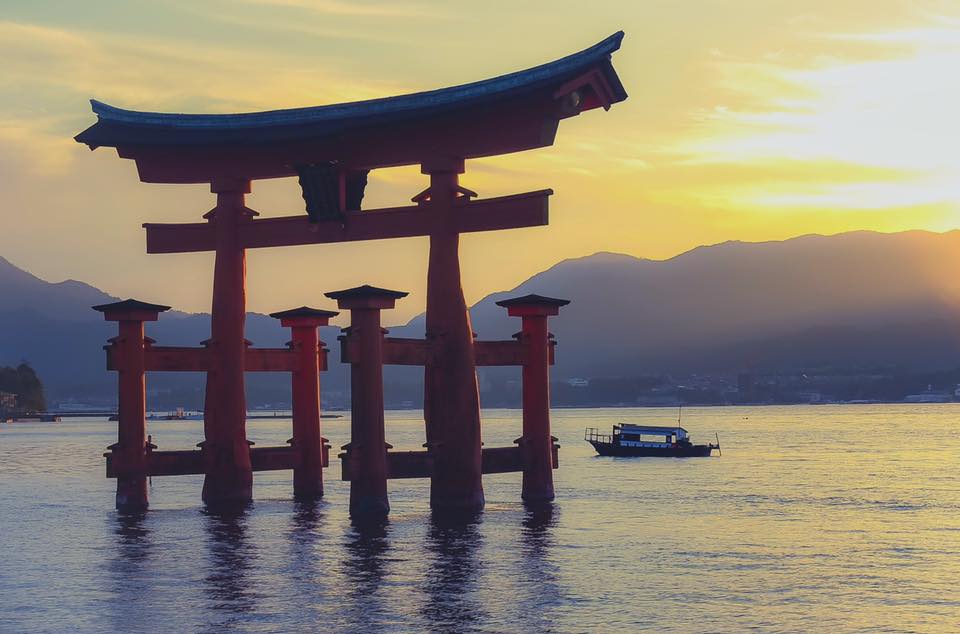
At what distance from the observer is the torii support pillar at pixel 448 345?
3488 cm

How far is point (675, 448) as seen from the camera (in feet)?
338

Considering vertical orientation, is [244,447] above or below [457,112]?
below

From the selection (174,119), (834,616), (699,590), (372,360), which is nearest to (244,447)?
(372,360)

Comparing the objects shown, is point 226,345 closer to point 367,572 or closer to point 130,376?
point 130,376

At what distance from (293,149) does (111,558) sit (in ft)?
41.3

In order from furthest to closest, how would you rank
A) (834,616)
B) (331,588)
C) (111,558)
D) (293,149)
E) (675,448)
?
(675,448) → (293,149) → (111,558) → (331,588) → (834,616)

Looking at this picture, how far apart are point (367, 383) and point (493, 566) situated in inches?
234

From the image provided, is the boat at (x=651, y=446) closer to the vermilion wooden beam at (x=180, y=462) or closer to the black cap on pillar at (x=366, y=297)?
the vermilion wooden beam at (x=180, y=462)

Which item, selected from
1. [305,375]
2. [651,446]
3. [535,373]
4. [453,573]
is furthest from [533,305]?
[651,446]

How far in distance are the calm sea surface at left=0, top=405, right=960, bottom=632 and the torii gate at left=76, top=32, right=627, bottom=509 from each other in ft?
10.3

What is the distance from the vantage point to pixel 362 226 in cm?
3619

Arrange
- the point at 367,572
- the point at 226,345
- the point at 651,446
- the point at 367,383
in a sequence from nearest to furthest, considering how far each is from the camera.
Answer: the point at 367,572 → the point at 367,383 → the point at 226,345 → the point at 651,446

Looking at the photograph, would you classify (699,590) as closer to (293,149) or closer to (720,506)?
(293,149)

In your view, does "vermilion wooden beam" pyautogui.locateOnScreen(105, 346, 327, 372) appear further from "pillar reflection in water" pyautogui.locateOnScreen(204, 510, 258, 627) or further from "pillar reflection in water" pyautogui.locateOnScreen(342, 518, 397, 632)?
"pillar reflection in water" pyautogui.locateOnScreen(342, 518, 397, 632)
